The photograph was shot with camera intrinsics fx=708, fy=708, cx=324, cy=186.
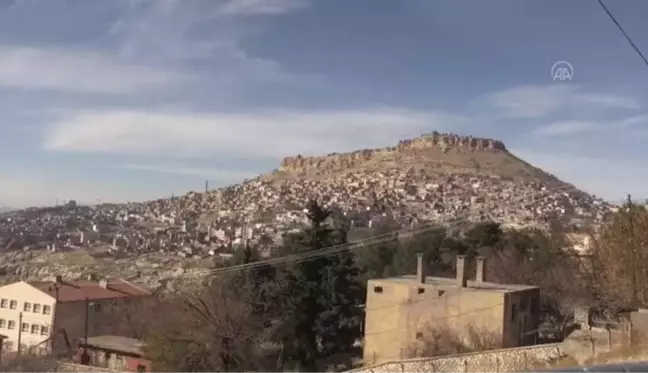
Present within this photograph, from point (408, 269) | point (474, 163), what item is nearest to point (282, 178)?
point (474, 163)

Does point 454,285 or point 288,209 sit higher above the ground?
point 288,209

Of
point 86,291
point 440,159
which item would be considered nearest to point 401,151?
point 440,159

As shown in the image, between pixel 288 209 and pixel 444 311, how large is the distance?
79.1 m

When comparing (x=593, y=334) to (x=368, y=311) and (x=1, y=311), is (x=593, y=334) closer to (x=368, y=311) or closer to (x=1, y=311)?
(x=368, y=311)

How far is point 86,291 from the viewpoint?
3759 centimetres

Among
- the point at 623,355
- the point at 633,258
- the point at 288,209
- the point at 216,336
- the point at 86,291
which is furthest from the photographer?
A: the point at 288,209

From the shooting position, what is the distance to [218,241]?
266 feet

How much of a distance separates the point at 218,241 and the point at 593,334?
217ft

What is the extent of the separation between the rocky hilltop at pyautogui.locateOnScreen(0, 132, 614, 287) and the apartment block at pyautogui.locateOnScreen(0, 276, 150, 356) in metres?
13.1

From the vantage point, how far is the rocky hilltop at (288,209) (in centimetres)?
6619

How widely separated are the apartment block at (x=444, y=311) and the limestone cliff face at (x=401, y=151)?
92.9 m

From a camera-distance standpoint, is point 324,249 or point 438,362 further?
point 324,249

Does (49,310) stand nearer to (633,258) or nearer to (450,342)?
(450,342)

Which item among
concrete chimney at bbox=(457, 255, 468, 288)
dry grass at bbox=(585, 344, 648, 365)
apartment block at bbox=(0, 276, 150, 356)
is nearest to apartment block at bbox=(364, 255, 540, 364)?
concrete chimney at bbox=(457, 255, 468, 288)
